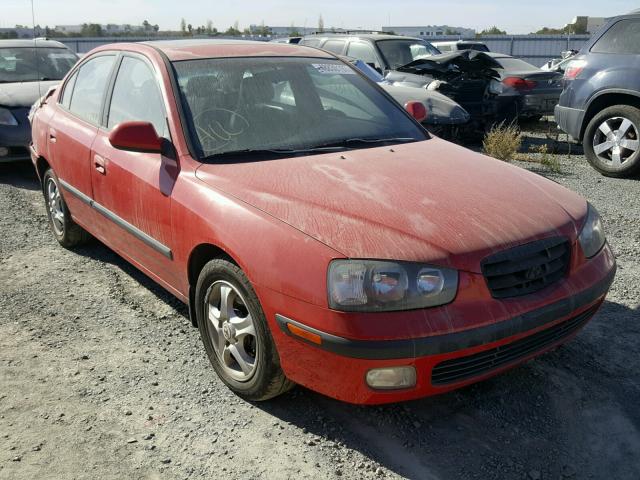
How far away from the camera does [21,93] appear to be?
7965mm

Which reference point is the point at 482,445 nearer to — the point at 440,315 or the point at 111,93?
the point at 440,315

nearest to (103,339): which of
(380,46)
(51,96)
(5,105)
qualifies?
(51,96)

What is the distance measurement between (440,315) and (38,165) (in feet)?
13.9

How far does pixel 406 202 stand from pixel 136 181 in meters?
1.62

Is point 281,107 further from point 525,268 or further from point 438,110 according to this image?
point 438,110

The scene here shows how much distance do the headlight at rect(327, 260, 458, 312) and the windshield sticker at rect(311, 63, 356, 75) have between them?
6.78ft

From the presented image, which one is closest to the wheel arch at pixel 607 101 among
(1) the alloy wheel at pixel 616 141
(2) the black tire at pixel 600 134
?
(2) the black tire at pixel 600 134

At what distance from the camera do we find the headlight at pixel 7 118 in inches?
300

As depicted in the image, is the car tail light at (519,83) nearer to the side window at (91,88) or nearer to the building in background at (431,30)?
Result: the side window at (91,88)

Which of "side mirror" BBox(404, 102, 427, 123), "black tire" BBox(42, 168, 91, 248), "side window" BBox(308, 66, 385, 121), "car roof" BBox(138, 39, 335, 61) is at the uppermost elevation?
"car roof" BBox(138, 39, 335, 61)

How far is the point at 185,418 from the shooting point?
301 cm

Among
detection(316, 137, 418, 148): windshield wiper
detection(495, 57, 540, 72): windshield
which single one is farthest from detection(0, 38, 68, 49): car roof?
detection(495, 57, 540, 72): windshield

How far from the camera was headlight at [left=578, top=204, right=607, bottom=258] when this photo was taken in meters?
3.04

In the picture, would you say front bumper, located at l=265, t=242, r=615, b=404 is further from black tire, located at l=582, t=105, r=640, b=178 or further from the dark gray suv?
the dark gray suv
